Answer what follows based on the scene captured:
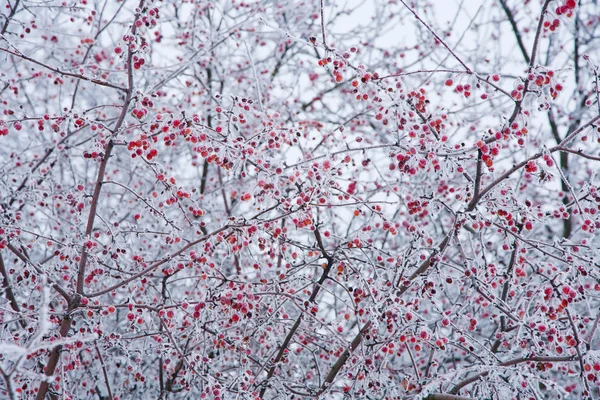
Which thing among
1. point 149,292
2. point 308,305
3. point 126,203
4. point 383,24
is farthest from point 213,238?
point 383,24

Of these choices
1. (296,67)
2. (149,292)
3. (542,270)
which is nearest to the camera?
(542,270)

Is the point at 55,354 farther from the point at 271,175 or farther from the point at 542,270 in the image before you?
the point at 542,270

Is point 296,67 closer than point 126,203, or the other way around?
point 126,203

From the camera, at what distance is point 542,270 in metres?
2.98

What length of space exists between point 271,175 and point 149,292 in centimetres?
188

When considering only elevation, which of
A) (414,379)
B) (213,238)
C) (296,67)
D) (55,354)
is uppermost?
(296,67)

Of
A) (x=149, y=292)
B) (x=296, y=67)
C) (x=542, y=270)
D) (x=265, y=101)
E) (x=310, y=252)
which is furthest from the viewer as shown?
(x=296, y=67)

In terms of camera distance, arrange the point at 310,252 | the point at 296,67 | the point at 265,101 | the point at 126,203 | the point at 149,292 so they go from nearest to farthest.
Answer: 1. the point at 310,252
2. the point at 149,292
3. the point at 126,203
4. the point at 265,101
5. the point at 296,67

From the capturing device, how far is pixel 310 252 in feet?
11.5

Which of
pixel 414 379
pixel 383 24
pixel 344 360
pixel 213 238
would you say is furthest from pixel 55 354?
pixel 383 24

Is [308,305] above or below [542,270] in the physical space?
below

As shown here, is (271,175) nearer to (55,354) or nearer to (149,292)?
(55,354)

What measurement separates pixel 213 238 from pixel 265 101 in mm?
3390

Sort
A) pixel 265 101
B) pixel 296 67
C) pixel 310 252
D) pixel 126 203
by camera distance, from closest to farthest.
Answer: pixel 310 252
pixel 126 203
pixel 265 101
pixel 296 67
